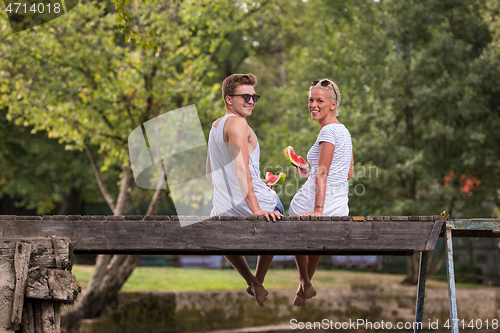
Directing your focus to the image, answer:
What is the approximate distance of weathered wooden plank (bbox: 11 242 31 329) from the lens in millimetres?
2723

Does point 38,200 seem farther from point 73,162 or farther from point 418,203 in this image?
point 418,203

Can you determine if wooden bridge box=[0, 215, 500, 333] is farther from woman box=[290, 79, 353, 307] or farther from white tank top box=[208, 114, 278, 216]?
white tank top box=[208, 114, 278, 216]

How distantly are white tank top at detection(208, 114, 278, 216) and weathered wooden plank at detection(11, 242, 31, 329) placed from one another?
163cm

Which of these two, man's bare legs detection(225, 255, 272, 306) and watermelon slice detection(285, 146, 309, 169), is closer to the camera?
man's bare legs detection(225, 255, 272, 306)

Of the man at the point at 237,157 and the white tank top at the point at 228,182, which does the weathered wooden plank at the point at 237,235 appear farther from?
the white tank top at the point at 228,182

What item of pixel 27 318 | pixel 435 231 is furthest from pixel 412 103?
pixel 27 318

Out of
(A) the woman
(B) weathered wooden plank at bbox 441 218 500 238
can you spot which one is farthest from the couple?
(B) weathered wooden plank at bbox 441 218 500 238

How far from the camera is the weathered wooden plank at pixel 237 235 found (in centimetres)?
331

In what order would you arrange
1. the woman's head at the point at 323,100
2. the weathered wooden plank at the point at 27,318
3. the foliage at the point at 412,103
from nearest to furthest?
the weathered wooden plank at the point at 27,318
the woman's head at the point at 323,100
the foliage at the point at 412,103

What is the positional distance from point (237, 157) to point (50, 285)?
161 cm

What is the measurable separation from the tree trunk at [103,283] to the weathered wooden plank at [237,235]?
8455 mm

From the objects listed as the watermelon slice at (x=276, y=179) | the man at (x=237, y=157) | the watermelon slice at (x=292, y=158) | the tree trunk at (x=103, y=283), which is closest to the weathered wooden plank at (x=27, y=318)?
the man at (x=237, y=157)

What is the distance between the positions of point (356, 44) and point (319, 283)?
27.2 feet

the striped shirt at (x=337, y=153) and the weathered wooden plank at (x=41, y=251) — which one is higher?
the striped shirt at (x=337, y=153)
